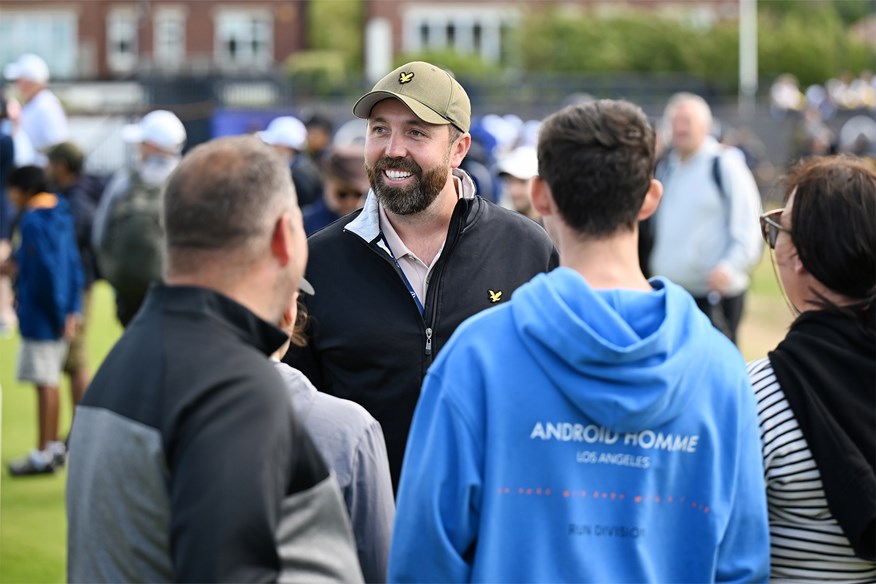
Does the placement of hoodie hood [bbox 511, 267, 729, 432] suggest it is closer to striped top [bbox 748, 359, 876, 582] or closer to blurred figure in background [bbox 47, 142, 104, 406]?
striped top [bbox 748, 359, 876, 582]

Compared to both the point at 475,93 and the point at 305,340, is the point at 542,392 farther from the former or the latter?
the point at 475,93

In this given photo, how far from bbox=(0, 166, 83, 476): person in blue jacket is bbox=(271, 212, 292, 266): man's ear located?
22.3ft

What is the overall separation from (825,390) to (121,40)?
5986 centimetres

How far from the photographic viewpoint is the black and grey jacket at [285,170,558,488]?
14.9ft

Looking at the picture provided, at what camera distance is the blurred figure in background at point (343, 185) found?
800 cm

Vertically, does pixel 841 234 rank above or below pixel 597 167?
below

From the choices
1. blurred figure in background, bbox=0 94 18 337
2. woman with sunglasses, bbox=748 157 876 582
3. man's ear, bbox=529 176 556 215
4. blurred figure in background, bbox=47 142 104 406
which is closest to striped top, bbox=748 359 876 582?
woman with sunglasses, bbox=748 157 876 582

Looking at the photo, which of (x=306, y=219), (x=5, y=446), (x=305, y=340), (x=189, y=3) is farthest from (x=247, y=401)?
(x=189, y=3)

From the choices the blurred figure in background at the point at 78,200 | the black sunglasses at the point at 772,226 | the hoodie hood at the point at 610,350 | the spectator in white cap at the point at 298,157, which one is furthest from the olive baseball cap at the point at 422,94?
the spectator in white cap at the point at 298,157

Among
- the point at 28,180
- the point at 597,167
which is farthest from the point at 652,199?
the point at 28,180

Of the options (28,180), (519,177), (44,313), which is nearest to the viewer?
(519,177)

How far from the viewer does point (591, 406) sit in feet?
9.67

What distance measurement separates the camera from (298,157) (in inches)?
548

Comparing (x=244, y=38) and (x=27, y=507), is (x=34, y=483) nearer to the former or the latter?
(x=27, y=507)
